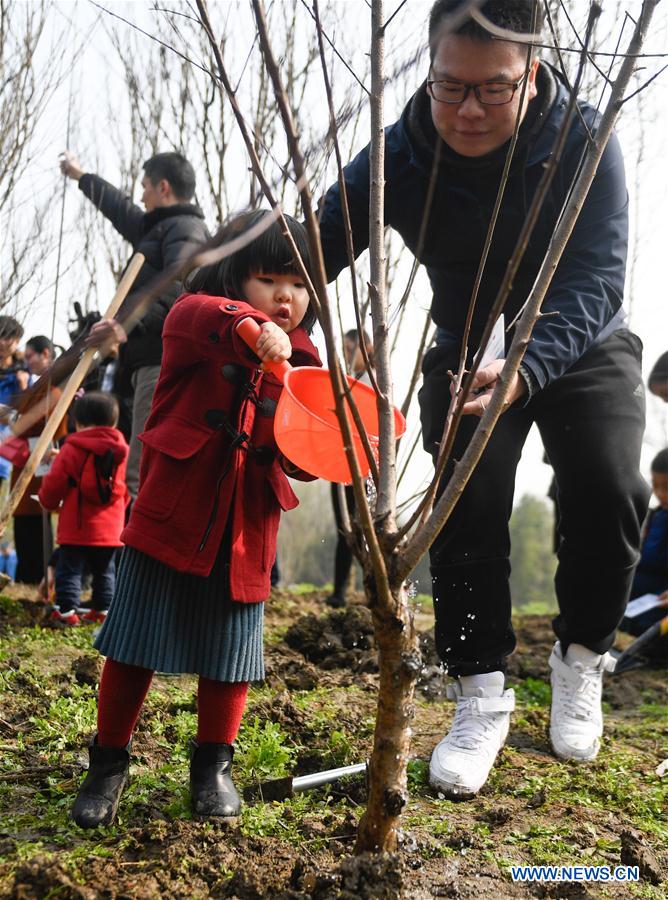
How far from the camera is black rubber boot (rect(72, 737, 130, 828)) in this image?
1.81 m

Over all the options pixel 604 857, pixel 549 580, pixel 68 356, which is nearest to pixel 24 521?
pixel 604 857

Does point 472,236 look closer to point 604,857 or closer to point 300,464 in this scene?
point 300,464

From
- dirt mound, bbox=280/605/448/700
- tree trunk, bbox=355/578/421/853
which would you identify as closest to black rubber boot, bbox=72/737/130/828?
tree trunk, bbox=355/578/421/853

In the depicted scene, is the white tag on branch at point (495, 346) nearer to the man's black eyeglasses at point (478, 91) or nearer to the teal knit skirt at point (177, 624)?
the man's black eyeglasses at point (478, 91)

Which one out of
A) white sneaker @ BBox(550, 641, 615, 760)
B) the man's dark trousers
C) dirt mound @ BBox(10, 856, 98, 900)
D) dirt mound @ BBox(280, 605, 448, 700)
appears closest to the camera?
dirt mound @ BBox(10, 856, 98, 900)

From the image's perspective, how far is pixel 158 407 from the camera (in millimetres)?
2012

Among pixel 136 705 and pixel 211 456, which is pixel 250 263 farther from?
pixel 136 705

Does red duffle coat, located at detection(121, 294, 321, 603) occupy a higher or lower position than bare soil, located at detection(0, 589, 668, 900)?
higher

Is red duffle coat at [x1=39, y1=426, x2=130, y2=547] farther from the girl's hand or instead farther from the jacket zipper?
the girl's hand

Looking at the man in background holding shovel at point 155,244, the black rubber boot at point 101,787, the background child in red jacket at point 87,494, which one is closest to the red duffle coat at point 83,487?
the background child in red jacket at point 87,494

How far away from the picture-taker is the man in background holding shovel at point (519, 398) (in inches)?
89.0

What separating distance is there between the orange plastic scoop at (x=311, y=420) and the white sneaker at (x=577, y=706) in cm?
112

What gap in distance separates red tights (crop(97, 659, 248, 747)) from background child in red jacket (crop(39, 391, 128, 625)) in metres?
2.86

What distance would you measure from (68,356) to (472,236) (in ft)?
5.64
